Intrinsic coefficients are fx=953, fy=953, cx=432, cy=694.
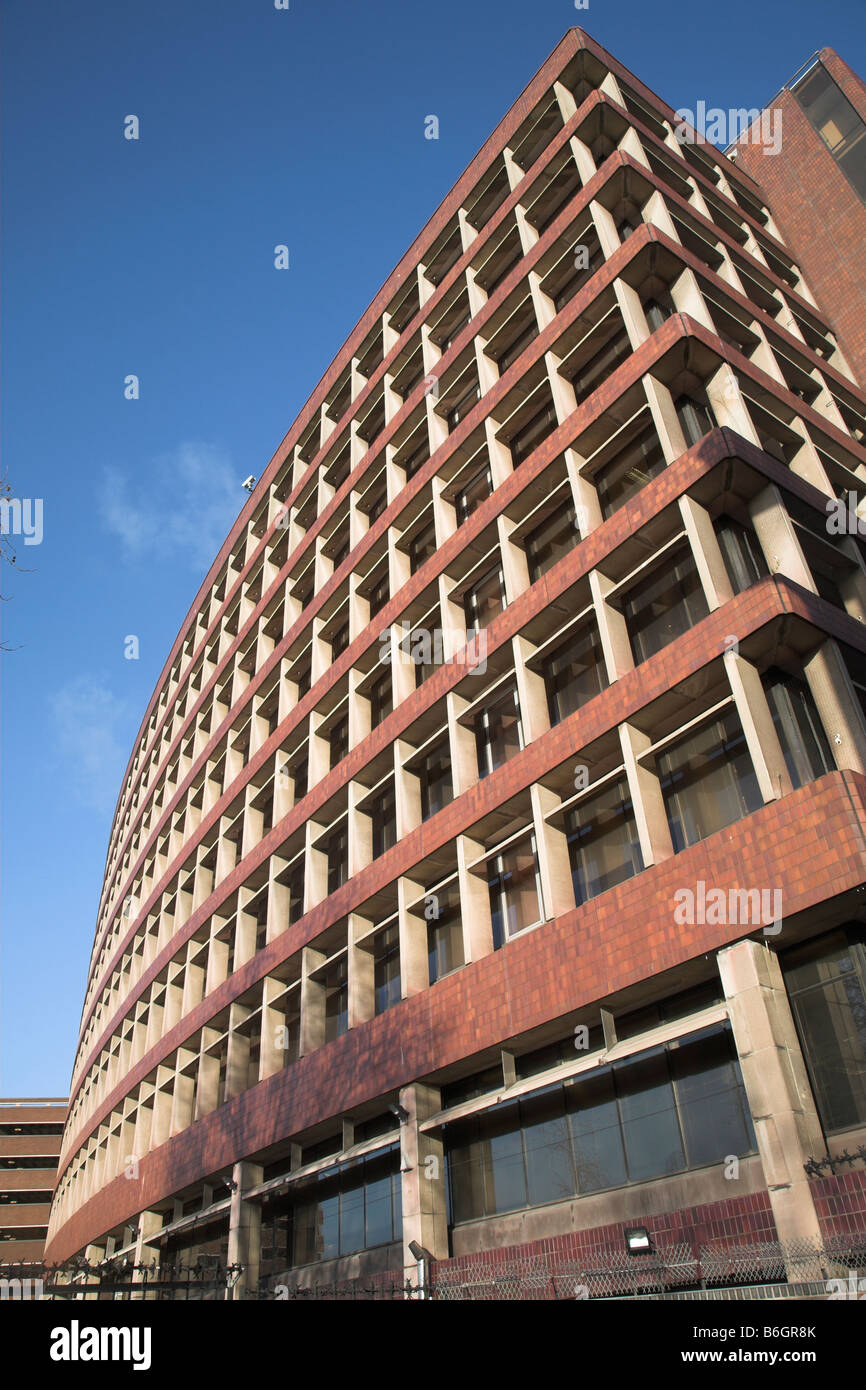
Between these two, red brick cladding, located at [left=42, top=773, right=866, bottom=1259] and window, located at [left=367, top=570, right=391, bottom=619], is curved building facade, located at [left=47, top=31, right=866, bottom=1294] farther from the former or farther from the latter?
window, located at [left=367, top=570, right=391, bottom=619]

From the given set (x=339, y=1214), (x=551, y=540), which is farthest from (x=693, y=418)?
(x=339, y=1214)

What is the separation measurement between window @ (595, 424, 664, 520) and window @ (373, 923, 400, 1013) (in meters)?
12.5

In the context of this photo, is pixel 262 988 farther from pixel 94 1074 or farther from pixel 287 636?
pixel 94 1074

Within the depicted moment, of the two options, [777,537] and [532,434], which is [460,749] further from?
[532,434]

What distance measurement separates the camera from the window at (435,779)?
25.6 m

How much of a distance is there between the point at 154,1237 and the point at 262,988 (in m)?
11.1

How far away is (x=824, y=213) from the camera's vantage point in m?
35.7

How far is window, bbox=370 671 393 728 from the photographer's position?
30500 mm

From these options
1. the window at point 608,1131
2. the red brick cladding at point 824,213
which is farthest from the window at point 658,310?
the window at point 608,1131

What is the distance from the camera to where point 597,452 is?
22875mm

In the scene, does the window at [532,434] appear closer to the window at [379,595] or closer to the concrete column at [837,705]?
the window at [379,595]

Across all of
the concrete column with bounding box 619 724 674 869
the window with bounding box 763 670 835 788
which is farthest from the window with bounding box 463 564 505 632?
the window with bounding box 763 670 835 788
